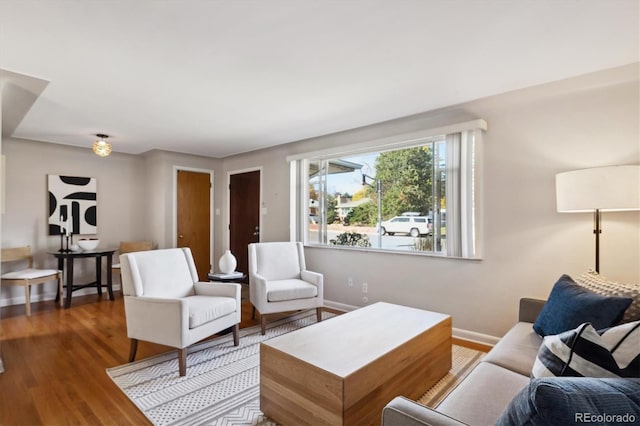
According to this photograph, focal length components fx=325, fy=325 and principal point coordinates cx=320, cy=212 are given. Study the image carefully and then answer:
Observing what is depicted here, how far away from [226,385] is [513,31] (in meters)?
2.91

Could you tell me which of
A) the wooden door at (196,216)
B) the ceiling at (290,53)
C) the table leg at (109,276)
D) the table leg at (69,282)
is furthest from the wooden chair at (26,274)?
the ceiling at (290,53)

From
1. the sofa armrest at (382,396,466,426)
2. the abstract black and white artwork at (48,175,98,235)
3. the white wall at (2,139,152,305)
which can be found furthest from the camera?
the abstract black and white artwork at (48,175,98,235)

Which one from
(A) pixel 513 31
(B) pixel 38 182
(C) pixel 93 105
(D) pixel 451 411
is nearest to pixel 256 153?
(C) pixel 93 105

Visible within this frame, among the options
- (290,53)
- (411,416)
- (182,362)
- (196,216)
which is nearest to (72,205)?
(196,216)

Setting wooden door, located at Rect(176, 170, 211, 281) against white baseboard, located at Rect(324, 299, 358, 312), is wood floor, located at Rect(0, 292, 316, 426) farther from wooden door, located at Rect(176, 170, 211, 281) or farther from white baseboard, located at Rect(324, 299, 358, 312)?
wooden door, located at Rect(176, 170, 211, 281)

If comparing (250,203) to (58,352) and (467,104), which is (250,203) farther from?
(467,104)

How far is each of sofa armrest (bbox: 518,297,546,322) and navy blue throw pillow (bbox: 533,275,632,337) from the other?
0.35 m

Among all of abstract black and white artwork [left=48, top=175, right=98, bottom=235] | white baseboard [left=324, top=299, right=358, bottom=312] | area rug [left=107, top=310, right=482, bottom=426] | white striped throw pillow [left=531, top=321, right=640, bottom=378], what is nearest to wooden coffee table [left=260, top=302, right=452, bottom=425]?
area rug [left=107, top=310, right=482, bottom=426]

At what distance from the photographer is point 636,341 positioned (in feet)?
3.58

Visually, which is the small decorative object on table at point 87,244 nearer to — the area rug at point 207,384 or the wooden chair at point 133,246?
the wooden chair at point 133,246

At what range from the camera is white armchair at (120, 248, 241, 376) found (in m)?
2.45

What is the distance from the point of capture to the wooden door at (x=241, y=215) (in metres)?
5.75

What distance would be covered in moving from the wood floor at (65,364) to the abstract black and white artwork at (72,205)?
48.0 inches

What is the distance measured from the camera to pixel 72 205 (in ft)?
16.1
